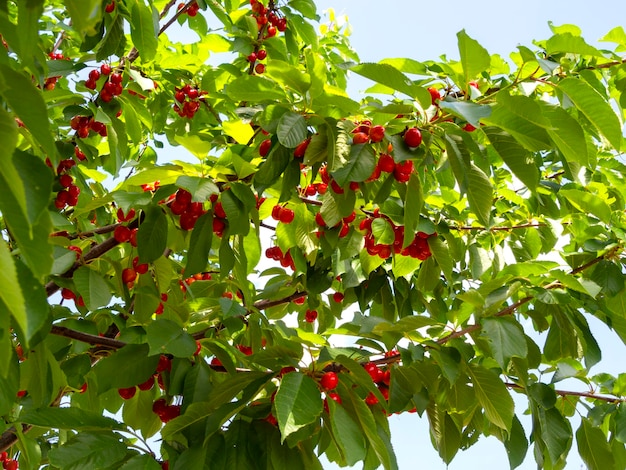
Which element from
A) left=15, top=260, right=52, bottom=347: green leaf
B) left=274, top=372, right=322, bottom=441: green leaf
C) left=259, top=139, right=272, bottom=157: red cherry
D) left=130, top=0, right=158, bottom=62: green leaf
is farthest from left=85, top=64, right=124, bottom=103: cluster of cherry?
left=15, top=260, right=52, bottom=347: green leaf

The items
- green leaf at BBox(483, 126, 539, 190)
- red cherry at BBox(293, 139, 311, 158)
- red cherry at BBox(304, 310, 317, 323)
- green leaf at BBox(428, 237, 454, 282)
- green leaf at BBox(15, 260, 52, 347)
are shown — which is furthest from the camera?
red cherry at BBox(304, 310, 317, 323)

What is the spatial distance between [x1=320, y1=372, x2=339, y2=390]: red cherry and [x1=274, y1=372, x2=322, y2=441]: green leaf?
0.28ft

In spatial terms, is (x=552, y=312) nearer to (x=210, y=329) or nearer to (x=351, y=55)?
(x=210, y=329)

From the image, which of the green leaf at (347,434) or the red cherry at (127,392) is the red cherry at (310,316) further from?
Result: the green leaf at (347,434)

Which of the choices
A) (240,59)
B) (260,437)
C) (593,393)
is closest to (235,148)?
(260,437)

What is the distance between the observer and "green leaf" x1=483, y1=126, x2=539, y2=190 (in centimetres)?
166

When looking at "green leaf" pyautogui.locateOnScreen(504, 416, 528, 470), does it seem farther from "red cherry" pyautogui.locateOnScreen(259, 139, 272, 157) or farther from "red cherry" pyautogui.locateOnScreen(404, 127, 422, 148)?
"red cherry" pyautogui.locateOnScreen(259, 139, 272, 157)

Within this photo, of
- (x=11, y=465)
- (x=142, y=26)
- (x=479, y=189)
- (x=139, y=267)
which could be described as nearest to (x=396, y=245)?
(x=479, y=189)

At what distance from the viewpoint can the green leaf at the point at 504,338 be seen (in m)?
1.71

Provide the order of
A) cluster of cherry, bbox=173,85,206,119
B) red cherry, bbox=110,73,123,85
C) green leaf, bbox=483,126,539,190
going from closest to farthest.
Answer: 1. green leaf, bbox=483,126,539,190
2. red cherry, bbox=110,73,123,85
3. cluster of cherry, bbox=173,85,206,119

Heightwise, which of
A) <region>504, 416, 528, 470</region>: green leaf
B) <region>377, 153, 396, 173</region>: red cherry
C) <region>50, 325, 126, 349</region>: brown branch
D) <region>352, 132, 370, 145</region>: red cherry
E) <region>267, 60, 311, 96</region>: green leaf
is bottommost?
<region>504, 416, 528, 470</region>: green leaf

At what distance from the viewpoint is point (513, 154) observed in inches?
65.9

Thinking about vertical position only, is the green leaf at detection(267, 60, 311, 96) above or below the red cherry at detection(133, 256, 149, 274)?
above

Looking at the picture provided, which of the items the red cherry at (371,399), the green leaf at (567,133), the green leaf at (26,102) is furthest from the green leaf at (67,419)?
the green leaf at (567,133)
